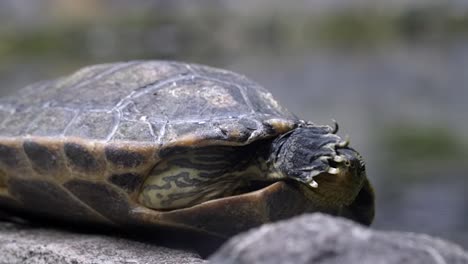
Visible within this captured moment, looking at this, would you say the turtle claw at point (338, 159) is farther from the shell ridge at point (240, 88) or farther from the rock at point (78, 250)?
the rock at point (78, 250)

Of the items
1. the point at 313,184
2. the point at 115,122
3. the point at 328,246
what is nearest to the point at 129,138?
the point at 115,122

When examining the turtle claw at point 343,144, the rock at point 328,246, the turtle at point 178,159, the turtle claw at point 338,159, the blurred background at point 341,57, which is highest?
the rock at point 328,246

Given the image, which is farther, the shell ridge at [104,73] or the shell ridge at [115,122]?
the shell ridge at [104,73]

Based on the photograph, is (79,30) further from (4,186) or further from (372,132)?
(4,186)

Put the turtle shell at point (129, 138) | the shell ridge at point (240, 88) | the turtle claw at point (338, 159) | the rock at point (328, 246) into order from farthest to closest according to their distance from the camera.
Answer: the shell ridge at point (240, 88), the turtle shell at point (129, 138), the turtle claw at point (338, 159), the rock at point (328, 246)

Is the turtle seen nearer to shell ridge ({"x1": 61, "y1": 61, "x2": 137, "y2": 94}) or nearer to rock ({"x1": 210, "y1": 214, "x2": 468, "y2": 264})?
shell ridge ({"x1": 61, "y1": 61, "x2": 137, "y2": 94})

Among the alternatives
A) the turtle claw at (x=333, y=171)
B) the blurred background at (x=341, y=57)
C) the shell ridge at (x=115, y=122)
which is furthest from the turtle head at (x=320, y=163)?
the blurred background at (x=341, y=57)
